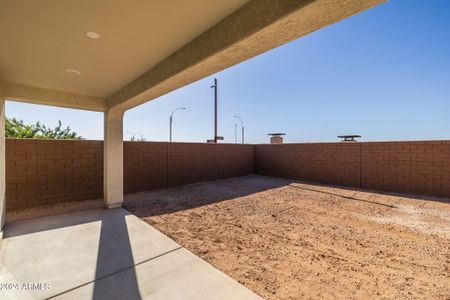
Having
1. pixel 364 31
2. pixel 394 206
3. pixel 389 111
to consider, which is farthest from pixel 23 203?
pixel 389 111

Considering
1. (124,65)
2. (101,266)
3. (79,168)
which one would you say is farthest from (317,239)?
(79,168)

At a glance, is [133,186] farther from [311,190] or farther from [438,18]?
[438,18]

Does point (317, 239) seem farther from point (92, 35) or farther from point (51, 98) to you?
point (51, 98)

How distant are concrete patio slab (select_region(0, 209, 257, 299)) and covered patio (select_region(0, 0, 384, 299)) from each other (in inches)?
0.5

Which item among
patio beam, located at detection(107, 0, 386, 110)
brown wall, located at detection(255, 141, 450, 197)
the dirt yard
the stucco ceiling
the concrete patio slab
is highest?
the stucco ceiling

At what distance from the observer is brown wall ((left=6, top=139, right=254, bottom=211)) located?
4.54m

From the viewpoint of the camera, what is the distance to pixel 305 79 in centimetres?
1009

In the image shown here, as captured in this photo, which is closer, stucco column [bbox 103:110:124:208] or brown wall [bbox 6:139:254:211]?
brown wall [bbox 6:139:254:211]

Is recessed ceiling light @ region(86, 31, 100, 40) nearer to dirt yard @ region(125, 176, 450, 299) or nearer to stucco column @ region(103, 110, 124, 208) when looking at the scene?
stucco column @ region(103, 110, 124, 208)

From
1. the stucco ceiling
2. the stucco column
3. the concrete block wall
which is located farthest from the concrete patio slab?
the stucco ceiling

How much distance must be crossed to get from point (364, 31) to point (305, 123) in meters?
10.8

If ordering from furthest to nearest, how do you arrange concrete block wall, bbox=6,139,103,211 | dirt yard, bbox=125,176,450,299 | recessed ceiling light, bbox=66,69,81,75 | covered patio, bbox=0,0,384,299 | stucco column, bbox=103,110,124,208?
stucco column, bbox=103,110,124,208 → concrete block wall, bbox=6,139,103,211 → recessed ceiling light, bbox=66,69,81,75 → dirt yard, bbox=125,176,450,299 → covered patio, bbox=0,0,384,299

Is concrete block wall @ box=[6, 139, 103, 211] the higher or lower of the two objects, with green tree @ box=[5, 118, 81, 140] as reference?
lower

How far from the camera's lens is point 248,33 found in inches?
65.7
